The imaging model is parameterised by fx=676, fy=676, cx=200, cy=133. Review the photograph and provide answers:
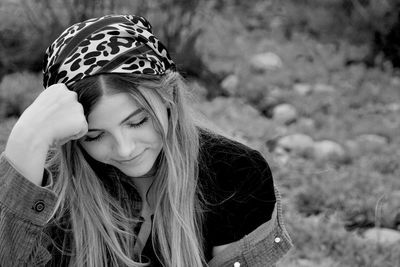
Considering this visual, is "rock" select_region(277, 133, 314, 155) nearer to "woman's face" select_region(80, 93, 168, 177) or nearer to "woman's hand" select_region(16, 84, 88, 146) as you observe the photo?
"woman's face" select_region(80, 93, 168, 177)

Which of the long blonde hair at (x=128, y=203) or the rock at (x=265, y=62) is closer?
the long blonde hair at (x=128, y=203)

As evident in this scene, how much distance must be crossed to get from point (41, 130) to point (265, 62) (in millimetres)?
3535

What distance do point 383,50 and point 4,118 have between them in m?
2.93

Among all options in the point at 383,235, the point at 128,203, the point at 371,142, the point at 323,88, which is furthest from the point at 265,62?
the point at 128,203

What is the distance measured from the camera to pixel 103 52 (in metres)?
1.75

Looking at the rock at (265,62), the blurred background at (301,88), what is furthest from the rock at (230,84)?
the rock at (265,62)

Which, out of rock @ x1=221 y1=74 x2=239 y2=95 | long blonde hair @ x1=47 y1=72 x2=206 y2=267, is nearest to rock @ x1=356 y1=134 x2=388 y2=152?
rock @ x1=221 y1=74 x2=239 y2=95

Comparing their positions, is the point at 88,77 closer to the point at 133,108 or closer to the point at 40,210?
the point at 133,108

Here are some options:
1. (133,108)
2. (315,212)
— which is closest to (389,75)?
(315,212)

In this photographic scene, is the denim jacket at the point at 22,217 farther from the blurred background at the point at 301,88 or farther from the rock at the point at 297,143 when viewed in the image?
the rock at the point at 297,143

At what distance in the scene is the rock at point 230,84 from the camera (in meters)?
4.80

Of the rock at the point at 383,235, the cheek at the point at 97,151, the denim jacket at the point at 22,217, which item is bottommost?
the rock at the point at 383,235

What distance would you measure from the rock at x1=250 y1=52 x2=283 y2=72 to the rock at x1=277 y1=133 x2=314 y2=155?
119 centimetres

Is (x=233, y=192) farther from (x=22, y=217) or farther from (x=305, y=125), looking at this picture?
(x=305, y=125)
